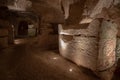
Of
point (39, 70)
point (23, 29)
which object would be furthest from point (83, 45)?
point (23, 29)

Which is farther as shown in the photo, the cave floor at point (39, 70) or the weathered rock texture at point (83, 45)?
the weathered rock texture at point (83, 45)

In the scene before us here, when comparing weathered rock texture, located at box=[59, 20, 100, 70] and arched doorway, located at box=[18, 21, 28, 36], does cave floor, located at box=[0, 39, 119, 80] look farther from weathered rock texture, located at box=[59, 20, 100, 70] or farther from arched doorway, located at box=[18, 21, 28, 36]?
arched doorway, located at box=[18, 21, 28, 36]

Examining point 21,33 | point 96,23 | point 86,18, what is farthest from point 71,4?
point 21,33

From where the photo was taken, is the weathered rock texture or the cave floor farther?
the weathered rock texture

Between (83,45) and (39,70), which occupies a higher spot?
(83,45)

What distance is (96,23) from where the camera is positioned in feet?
16.4

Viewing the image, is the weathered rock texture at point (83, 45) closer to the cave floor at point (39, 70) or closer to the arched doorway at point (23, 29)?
the cave floor at point (39, 70)

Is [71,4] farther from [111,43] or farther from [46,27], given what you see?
[46,27]

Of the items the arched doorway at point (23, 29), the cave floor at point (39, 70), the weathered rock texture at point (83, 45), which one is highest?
the arched doorway at point (23, 29)

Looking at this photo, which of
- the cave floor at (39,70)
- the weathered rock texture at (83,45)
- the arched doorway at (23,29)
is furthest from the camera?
the arched doorway at (23,29)

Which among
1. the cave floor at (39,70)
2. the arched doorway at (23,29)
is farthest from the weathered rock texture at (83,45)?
the arched doorway at (23,29)

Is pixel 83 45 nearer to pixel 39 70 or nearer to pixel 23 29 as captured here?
pixel 39 70

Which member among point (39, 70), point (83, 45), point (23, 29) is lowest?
point (39, 70)

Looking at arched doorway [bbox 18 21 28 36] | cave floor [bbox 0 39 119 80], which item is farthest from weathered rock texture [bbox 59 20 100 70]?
arched doorway [bbox 18 21 28 36]
